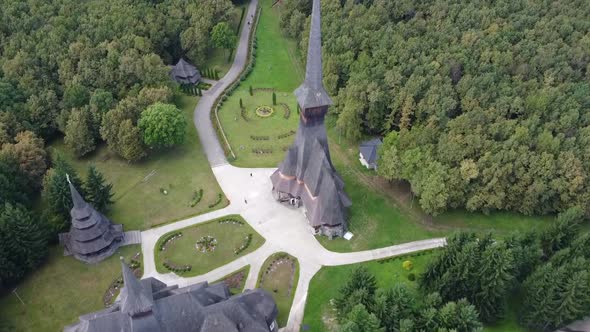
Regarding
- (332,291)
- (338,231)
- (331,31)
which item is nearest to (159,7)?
(331,31)

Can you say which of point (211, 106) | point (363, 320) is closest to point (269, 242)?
point (363, 320)

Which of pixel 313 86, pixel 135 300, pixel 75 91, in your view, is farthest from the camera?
pixel 75 91

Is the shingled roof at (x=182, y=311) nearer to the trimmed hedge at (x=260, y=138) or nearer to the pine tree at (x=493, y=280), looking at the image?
the pine tree at (x=493, y=280)

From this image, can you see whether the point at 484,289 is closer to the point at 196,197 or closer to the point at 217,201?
the point at 217,201

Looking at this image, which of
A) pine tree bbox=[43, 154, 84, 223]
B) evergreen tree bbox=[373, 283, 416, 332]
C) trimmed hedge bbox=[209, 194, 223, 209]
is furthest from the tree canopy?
evergreen tree bbox=[373, 283, 416, 332]

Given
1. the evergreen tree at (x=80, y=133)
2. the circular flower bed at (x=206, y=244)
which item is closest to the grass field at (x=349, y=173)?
the circular flower bed at (x=206, y=244)

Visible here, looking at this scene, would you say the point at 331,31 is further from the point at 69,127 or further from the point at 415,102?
the point at 69,127

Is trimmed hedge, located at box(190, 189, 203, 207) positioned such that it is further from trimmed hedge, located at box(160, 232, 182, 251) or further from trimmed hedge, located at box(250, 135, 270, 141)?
trimmed hedge, located at box(250, 135, 270, 141)
